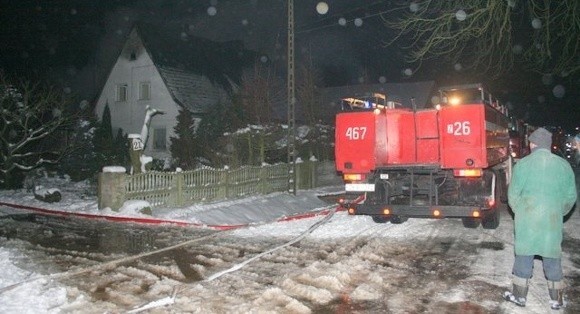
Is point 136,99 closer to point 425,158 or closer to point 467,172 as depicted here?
point 425,158

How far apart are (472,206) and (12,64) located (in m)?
33.3

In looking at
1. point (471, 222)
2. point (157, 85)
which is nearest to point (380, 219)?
point (471, 222)

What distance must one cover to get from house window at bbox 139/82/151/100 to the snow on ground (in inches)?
377

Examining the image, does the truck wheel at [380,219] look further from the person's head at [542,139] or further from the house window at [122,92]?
the house window at [122,92]

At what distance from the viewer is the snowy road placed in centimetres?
516

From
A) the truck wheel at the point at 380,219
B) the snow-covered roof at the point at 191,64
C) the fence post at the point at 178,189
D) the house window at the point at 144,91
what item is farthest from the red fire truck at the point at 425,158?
the house window at the point at 144,91

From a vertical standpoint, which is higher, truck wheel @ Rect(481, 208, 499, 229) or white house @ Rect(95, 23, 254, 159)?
white house @ Rect(95, 23, 254, 159)

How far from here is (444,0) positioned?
10.0 m

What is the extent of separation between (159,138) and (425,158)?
64.4 ft

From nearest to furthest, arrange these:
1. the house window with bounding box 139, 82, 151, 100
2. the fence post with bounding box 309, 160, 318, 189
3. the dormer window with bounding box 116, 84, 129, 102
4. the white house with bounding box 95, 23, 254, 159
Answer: the fence post with bounding box 309, 160, 318, 189 → the white house with bounding box 95, 23, 254, 159 → the house window with bounding box 139, 82, 151, 100 → the dormer window with bounding box 116, 84, 129, 102

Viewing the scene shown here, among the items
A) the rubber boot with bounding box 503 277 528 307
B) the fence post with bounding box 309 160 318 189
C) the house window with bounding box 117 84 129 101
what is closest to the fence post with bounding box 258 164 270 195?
the fence post with bounding box 309 160 318 189

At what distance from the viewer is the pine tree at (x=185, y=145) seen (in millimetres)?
22141

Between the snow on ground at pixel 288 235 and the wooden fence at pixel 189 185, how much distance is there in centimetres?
48

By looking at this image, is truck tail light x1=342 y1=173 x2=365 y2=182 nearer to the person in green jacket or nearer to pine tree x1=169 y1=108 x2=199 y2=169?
the person in green jacket
